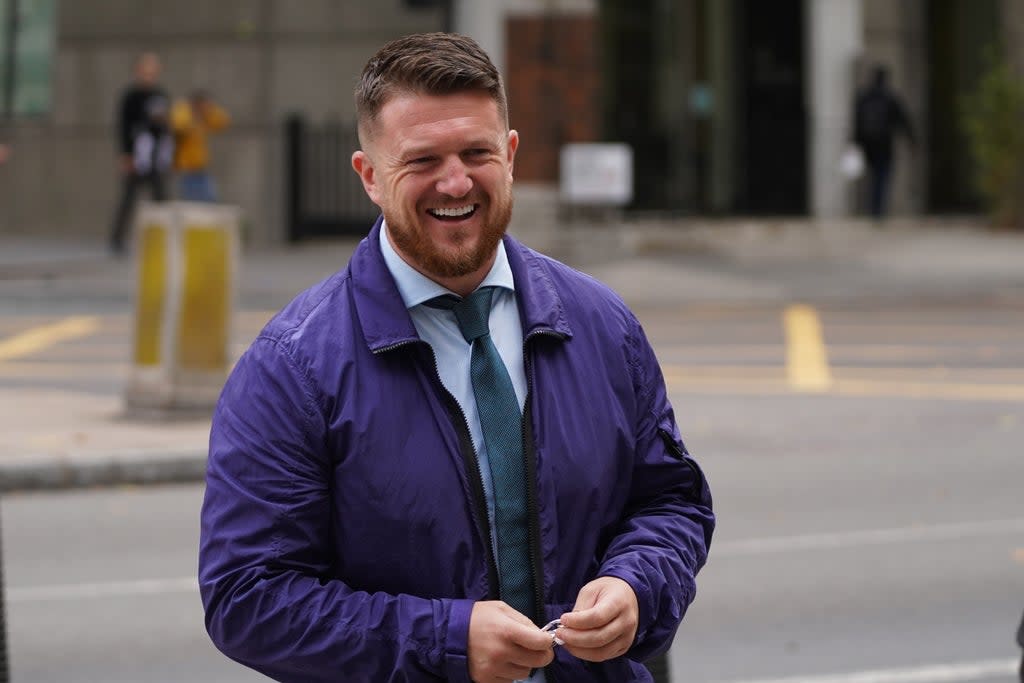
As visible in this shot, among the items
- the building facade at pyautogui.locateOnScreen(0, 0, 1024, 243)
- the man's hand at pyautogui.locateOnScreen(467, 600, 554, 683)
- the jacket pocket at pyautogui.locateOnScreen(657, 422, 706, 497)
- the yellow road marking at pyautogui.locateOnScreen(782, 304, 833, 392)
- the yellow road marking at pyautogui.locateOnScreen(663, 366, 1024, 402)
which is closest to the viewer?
the man's hand at pyautogui.locateOnScreen(467, 600, 554, 683)

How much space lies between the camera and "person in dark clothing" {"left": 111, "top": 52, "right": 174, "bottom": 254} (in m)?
22.7

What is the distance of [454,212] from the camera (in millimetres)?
3016

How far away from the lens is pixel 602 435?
3.10 meters

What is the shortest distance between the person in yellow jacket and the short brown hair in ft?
66.2

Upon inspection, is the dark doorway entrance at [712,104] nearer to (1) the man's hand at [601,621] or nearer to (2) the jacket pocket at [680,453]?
(2) the jacket pocket at [680,453]

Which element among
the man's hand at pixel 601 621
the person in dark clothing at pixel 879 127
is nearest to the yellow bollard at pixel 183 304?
the man's hand at pixel 601 621

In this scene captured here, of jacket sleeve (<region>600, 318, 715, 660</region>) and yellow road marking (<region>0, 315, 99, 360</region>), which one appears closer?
jacket sleeve (<region>600, 318, 715, 660</region>)

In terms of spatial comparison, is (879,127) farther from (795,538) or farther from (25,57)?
(795,538)

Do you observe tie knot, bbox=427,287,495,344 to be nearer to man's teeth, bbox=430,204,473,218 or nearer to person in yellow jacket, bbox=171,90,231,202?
man's teeth, bbox=430,204,473,218

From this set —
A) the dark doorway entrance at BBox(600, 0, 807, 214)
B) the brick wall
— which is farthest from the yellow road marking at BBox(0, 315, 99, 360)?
the dark doorway entrance at BBox(600, 0, 807, 214)

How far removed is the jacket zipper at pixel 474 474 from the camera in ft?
9.82

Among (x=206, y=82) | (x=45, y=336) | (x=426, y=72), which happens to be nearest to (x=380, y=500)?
(x=426, y=72)

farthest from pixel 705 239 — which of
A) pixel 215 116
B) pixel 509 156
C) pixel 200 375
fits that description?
pixel 509 156

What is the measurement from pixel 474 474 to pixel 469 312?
0.90 feet
